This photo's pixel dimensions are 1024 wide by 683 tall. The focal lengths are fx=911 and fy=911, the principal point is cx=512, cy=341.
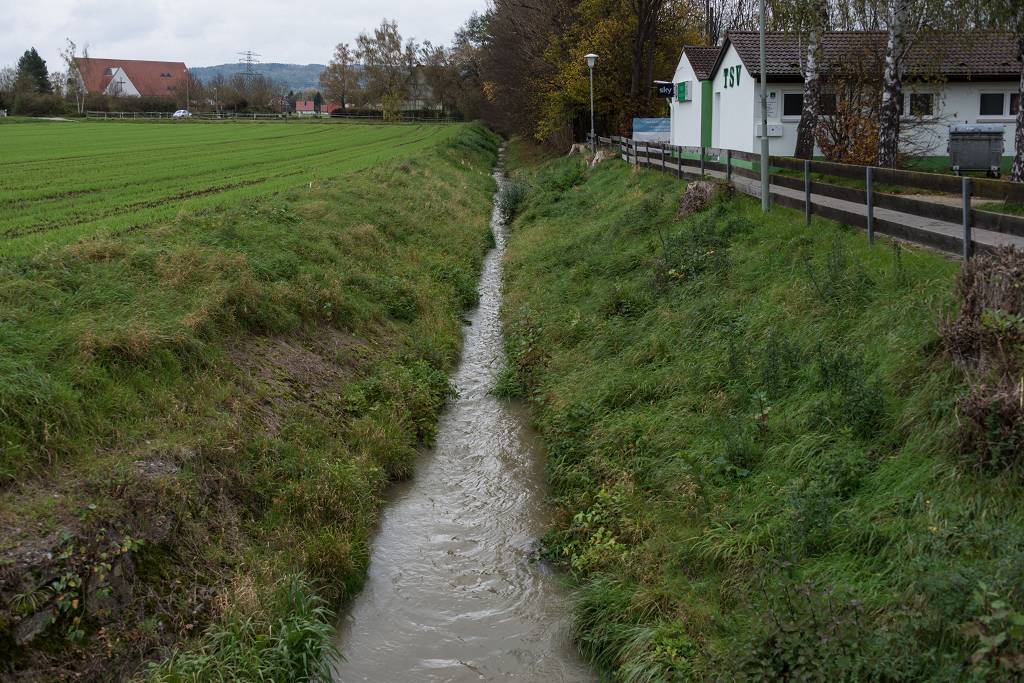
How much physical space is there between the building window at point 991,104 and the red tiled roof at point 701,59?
34.5ft

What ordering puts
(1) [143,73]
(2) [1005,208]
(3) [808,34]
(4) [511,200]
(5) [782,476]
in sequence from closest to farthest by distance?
(5) [782,476] → (2) [1005,208] → (3) [808,34] → (4) [511,200] → (1) [143,73]

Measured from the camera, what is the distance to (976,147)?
2197cm

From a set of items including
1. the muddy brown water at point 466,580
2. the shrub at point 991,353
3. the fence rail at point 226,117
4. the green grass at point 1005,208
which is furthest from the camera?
the fence rail at point 226,117

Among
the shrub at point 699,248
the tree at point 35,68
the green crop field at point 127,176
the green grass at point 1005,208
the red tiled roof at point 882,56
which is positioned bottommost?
the shrub at point 699,248

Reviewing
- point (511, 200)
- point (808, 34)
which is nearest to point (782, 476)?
point (808, 34)

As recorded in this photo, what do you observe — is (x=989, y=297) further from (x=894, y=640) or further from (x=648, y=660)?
(x=648, y=660)

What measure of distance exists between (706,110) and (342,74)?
10112cm

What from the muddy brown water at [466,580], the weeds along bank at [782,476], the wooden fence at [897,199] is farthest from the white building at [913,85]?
the muddy brown water at [466,580]

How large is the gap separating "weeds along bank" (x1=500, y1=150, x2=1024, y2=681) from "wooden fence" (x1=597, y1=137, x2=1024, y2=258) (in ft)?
1.04

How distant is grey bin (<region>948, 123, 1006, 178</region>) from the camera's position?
21.8 m

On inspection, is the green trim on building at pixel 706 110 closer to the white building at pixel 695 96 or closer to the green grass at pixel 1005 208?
the white building at pixel 695 96

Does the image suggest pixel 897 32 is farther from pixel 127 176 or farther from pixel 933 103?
pixel 127 176

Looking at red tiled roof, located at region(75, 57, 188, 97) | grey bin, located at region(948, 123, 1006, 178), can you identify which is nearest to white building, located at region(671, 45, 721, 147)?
grey bin, located at region(948, 123, 1006, 178)

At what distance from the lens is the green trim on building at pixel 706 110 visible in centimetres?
3631
